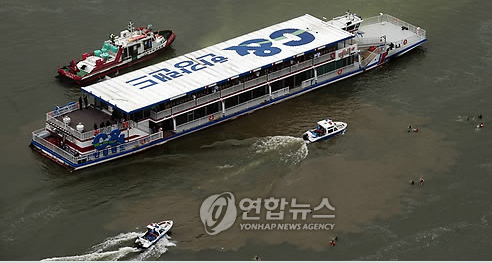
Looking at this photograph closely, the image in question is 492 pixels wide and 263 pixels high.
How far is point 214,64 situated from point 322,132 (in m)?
20.6

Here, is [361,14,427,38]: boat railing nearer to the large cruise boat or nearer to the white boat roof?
the large cruise boat

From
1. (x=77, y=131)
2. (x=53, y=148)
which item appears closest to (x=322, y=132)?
(x=77, y=131)

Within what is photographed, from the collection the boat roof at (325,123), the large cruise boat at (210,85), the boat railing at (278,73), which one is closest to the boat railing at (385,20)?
the large cruise boat at (210,85)

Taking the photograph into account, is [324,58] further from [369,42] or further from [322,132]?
[322,132]

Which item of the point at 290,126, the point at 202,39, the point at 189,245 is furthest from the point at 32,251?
the point at 202,39

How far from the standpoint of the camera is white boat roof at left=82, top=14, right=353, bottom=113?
154 meters

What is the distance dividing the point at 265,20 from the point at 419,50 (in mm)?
27723

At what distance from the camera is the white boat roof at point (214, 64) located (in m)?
154

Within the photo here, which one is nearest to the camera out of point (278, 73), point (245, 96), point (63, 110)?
point (63, 110)

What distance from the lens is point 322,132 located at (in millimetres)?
154625

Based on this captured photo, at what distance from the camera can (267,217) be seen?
449 ft

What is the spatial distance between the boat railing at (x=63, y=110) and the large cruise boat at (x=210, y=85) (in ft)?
0.47

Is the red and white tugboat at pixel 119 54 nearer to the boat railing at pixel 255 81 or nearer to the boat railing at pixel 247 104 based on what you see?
the boat railing at pixel 255 81

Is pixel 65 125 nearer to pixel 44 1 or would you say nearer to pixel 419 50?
pixel 44 1
